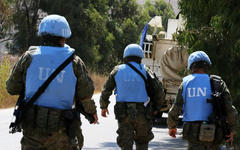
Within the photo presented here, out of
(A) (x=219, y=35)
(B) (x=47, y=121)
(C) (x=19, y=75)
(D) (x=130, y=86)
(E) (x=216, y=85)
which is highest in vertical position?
(C) (x=19, y=75)

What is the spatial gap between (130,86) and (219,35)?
303 cm

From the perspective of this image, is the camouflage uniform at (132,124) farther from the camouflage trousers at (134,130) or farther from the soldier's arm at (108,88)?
the soldier's arm at (108,88)

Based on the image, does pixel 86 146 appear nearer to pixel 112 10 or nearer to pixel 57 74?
pixel 57 74

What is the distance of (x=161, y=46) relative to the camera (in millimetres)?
20641

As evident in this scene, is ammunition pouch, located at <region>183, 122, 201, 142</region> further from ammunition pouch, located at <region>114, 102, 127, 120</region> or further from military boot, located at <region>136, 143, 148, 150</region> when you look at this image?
military boot, located at <region>136, 143, 148, 150</region>

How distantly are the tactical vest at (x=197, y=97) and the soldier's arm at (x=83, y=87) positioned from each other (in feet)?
4.16

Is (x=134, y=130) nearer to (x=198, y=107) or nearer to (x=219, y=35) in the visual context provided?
(x=198, y=107)

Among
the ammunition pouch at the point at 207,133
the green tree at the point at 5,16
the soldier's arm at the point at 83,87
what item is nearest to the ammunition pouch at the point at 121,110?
the ammunition pouch at the point at 207,133

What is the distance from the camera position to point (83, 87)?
240 inches

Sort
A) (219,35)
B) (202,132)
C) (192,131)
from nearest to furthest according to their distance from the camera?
(202,132) → (192,131) → (219,35)

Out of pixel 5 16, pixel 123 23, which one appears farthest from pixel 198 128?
pixel 123 23

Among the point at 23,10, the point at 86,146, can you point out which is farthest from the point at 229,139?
the point at 23,10

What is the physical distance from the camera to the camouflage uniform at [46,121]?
229 inches

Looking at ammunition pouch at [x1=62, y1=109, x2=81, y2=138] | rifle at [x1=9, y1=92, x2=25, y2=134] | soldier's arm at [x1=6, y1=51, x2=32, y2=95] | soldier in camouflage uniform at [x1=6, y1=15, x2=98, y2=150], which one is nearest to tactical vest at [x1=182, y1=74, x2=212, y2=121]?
soldier in camouflage uniform at [x1=6, y1=15, x2=98, y2=150]
